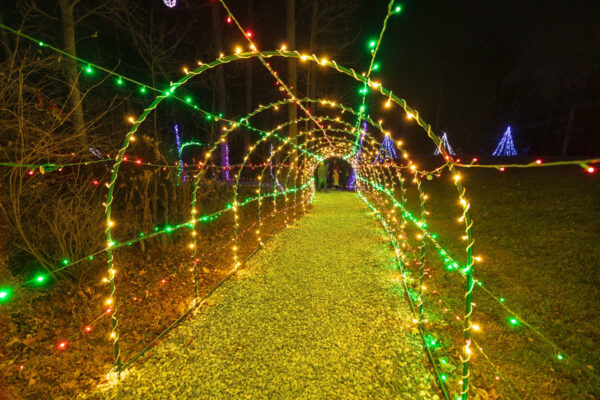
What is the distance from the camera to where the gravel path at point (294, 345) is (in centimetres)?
245

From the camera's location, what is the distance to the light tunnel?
8.27 ft

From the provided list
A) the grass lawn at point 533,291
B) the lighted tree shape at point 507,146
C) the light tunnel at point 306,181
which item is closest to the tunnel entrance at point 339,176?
the light tunnel at point 306,181

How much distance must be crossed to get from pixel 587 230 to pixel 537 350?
3.86m

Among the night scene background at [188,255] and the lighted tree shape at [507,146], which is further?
the lighted tree shape at [507,146]

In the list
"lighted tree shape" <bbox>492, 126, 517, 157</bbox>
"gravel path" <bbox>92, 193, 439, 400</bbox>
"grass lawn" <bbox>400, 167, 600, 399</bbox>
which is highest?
"lighted tree shape" <bbox>492, 126, 517, 157</bbox>

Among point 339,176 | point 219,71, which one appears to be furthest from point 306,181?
point 219,71

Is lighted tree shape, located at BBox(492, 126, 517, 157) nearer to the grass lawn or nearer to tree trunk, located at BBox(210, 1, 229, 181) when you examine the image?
the grass lawn

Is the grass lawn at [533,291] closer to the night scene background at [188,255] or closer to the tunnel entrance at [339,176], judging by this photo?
the night scene background at [188,255]

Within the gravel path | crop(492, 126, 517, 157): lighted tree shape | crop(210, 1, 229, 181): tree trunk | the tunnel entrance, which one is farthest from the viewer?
crop(492, 126, 517, 157): lighted tree shape

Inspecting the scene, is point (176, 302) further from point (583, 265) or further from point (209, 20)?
point (209, 20)

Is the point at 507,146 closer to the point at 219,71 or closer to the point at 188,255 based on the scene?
the point at 219,71

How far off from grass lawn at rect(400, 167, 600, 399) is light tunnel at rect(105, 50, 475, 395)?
295 millimetres

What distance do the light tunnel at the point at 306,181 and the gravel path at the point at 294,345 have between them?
0.30 metres

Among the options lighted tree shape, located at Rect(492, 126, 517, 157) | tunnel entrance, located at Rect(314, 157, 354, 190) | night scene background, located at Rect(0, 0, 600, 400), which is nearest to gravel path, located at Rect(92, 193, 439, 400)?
night scene background, located at Rect(0, 0, 600, 400)
